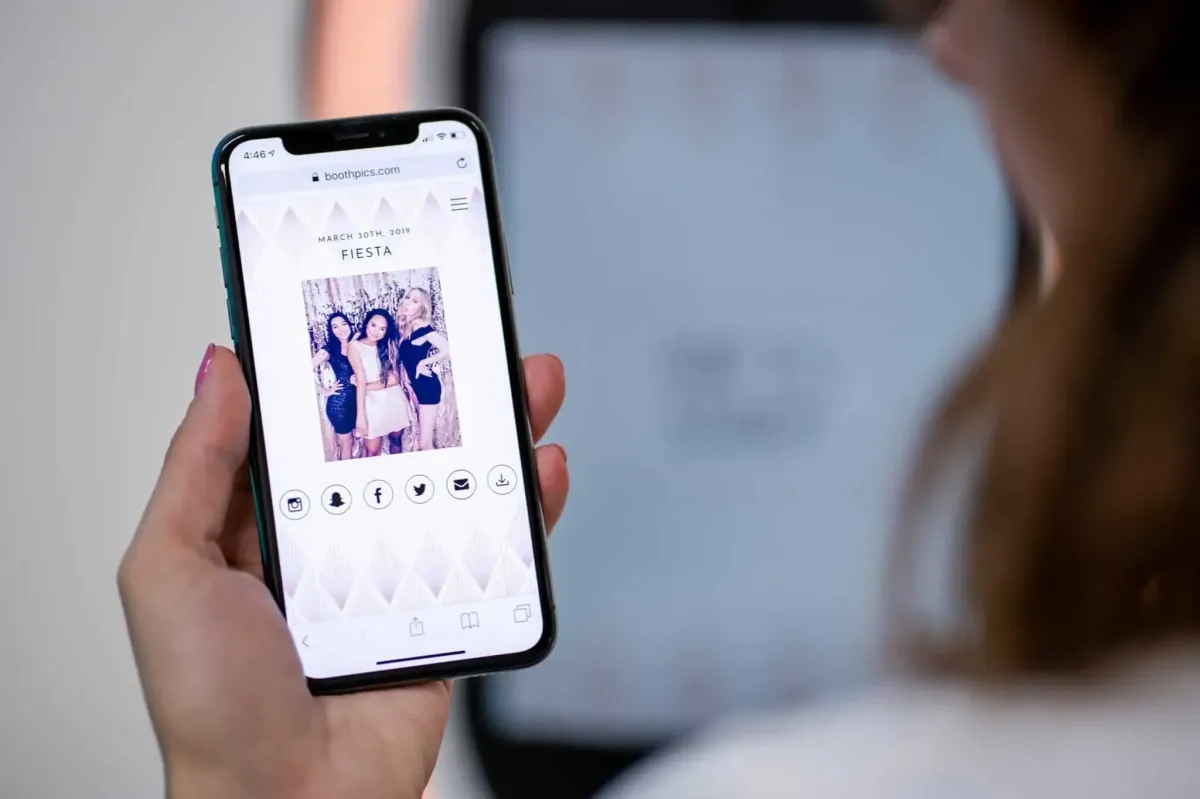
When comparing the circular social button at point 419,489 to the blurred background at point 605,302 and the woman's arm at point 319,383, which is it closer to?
the woman's arm at point 319,383

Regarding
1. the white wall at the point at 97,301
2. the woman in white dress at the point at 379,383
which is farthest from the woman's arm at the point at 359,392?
the white wall at the point at 97,301

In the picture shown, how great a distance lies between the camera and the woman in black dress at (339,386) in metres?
0.49

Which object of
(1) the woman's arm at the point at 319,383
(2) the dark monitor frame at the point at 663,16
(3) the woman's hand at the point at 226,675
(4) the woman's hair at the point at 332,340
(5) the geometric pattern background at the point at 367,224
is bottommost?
(3) the woman's hand at the point at 226,675

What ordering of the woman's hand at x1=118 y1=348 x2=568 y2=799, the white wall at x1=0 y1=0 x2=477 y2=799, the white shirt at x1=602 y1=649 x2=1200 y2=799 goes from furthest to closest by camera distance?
1. the white wall at x1=0 y1=0 x2=477 y2=799
2. the woman's hand at x1=118 y1=348 x2=568 y2=799
3. the white shirt at x1=602 y1=649 x2=1200 y2=799

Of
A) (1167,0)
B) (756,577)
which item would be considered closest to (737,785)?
(1167,0)

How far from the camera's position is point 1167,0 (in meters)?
0.28

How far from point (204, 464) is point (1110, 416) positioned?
37cm

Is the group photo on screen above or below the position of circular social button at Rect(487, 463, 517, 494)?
above

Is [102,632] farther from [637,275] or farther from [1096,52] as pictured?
[1096,52]

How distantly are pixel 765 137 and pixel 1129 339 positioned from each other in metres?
0.55

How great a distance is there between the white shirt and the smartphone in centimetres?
23

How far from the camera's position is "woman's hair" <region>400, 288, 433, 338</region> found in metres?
0.50

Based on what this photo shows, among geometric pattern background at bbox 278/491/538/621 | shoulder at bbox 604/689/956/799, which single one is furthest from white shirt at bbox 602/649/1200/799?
geometric pattern background at bbox 278/491/538/621

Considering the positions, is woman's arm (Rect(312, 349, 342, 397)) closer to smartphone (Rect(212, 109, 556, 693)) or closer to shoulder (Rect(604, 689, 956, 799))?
smartphone (Rect(212, 109, 556, 693))
